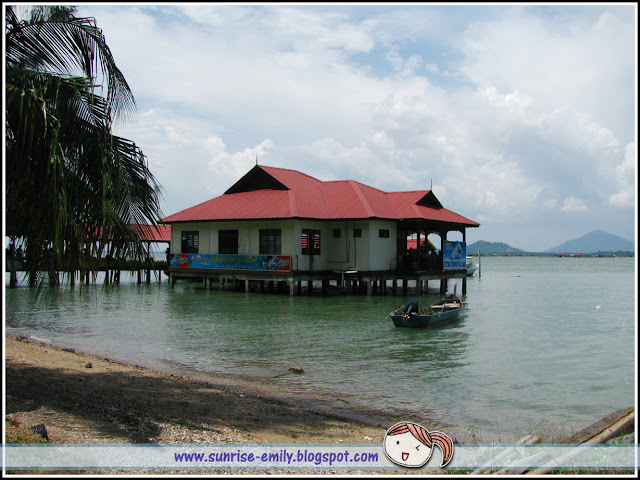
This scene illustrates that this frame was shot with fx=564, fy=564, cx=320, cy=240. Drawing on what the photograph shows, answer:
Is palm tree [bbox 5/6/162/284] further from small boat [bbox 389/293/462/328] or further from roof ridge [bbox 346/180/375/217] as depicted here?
roof ridge [bbox 346/180/375/217]

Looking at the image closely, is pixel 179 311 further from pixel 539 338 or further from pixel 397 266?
pixel 539 338

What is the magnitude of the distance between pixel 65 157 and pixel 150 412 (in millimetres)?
3887

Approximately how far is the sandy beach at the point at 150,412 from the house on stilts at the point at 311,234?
62.6 ft

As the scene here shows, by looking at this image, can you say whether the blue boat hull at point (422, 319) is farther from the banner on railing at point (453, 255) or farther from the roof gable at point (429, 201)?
the roof gable at point (429, 201)

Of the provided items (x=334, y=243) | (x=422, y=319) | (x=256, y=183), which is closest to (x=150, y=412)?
(x=422, y=319)

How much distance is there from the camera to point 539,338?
18906 mm

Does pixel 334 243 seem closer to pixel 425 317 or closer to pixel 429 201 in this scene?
pixel 429 201

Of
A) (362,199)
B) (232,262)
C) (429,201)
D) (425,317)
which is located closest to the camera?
(425,317)

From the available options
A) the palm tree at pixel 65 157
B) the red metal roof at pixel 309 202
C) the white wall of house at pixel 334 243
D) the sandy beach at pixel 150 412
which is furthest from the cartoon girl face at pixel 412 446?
the white wall of house at pixel 334 243

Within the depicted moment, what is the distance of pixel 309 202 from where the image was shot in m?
32.1

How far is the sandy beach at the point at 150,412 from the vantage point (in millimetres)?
7129

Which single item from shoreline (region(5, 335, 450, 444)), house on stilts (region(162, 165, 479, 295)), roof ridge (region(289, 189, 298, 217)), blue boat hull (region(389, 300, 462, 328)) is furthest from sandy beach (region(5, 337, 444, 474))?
house on stilts (region(162, 165, 479, 295))

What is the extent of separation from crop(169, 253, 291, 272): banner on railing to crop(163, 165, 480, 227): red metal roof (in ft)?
7.48

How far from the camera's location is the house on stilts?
30438 millimetres
